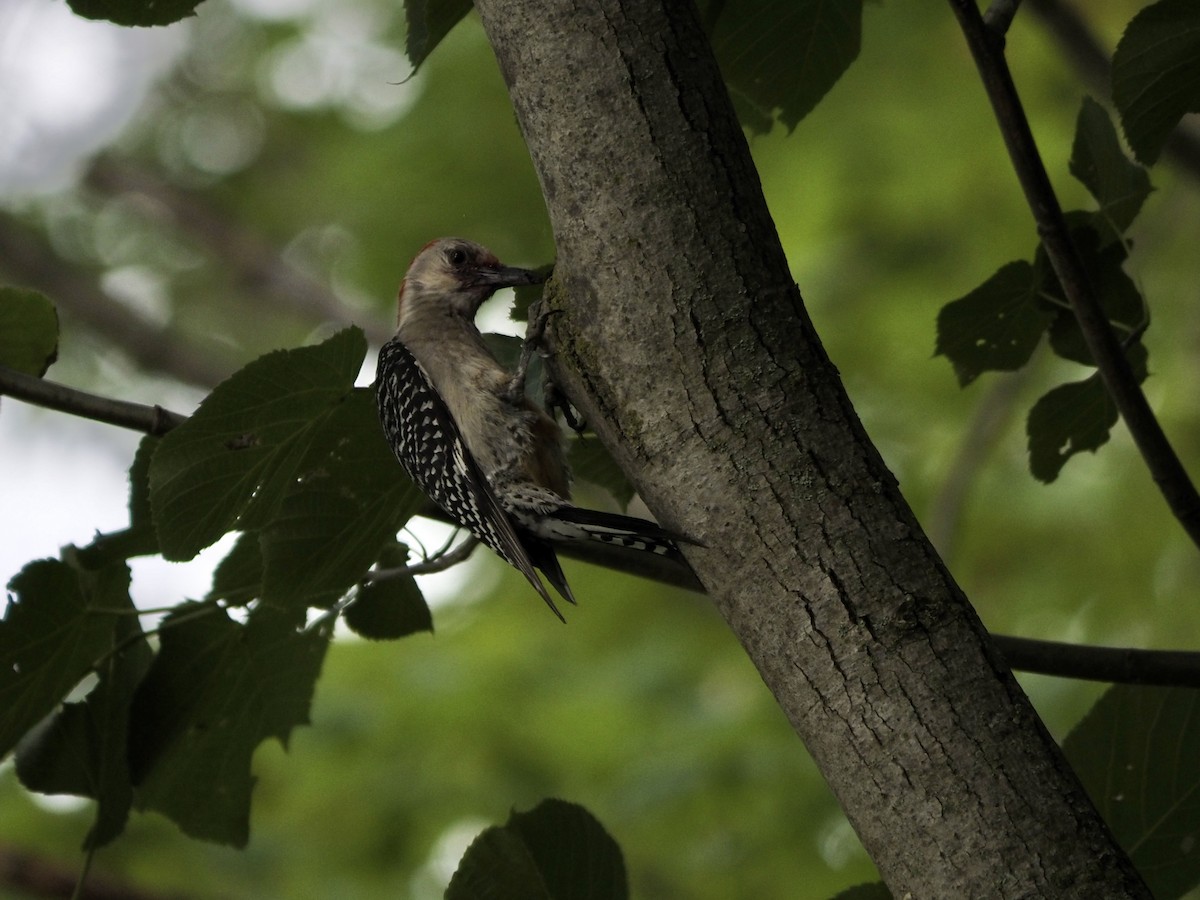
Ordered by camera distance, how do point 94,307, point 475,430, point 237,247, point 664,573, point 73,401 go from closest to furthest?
point 73,401, point 664,573, point 475,430, point 94,307, point 237,247

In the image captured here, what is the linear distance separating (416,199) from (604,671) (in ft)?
9.73

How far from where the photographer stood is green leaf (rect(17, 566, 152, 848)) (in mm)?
2580

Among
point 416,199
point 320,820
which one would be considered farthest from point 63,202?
point 320,820

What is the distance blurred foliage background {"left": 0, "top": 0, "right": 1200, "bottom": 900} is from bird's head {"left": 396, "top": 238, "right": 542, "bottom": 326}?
6.47 ft

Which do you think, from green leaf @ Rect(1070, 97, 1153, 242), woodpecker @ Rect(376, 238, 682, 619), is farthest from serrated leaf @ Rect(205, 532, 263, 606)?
green leaf @ Rect(1070, 97, 1153, 242)

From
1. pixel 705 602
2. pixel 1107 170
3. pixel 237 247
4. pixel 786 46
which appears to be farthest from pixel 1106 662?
pixel 237 247

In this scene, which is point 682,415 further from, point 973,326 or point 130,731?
point 130,731

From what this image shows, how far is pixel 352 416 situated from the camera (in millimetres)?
2438

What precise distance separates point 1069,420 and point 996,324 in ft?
0.91

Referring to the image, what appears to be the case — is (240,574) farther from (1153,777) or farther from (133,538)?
→ (1153,777)

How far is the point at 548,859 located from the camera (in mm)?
2168

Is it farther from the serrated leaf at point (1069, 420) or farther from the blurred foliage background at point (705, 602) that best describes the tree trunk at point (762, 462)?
the blurred foliage background at point (705, 602)

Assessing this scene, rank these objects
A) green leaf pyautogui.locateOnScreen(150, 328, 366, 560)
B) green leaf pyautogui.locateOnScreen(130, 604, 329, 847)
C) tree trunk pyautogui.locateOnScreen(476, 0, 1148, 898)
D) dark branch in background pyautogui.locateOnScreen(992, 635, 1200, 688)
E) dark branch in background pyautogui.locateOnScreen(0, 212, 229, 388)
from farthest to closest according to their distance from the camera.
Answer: dark branch in background pyautogui.locateOnScreen(0, 212, 229, 388), green leaf pyautogui.locateOnScreen(130, 604, 329, 847), green leaf pyautogui.locateOnScreen(150, 328, 366, 560), dark branch in background pyautogui.locateOnScreen(992, 635, 1200, 688), tree trunk pyautogui.locateOnScreen(476, 0, 1148, 898)

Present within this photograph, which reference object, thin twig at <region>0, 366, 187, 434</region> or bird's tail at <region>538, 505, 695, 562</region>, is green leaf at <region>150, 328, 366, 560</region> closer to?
thin twig at <region>0, 366, 187, 434</region>
